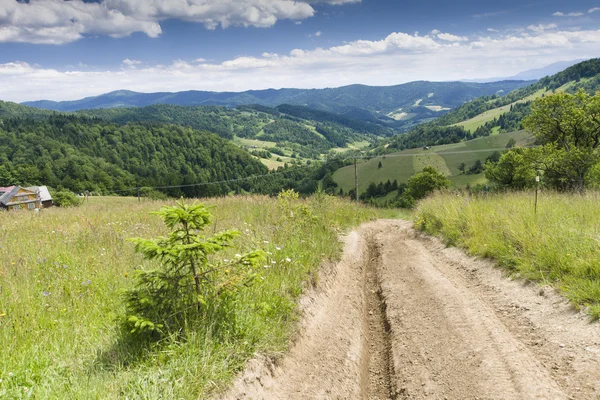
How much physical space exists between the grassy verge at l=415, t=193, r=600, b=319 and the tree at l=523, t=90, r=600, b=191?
60.5 ft

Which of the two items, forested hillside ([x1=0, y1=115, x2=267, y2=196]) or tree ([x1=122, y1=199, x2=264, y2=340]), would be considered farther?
forested hillside ([x1=0, y1=115, x2=267, y2=196])

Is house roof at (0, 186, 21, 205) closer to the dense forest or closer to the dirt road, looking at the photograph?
the dense forest

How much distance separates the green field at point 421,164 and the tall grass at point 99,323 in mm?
124388

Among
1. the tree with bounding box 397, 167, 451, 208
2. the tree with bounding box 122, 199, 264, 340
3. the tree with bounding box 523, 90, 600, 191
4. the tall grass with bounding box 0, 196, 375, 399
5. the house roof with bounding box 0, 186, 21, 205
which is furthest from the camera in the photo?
the house roof with bounding box 0, 186, 21, 205

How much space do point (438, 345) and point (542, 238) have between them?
3.63m

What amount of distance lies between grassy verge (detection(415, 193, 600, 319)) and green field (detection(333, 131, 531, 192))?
11650 centimetres

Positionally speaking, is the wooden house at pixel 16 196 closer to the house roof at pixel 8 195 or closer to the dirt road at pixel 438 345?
the house roof at pixel 8 195

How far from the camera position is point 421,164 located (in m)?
140

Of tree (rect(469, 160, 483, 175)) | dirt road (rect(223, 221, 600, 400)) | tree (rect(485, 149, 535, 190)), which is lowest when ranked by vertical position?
tree (rect(469, 160, 483, 175))

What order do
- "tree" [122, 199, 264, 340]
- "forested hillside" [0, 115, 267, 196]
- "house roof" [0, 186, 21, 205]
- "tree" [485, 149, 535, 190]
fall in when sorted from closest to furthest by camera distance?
1. "tree" [122, 199, 264, 340]
2. "tree" [485, 149, 535, 190]
3. "house roof" [0, 186, 21, 205]
4. "forested hillside" [0, 115, 267, 196]

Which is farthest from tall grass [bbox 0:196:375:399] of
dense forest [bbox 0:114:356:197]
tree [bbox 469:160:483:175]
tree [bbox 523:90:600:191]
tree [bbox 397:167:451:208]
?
tree [bbox 469:160:483:175]

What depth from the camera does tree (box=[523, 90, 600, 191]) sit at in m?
24.9

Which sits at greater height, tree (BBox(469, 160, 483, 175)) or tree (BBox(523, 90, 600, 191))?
tree (BBox(523, 90, 600, 191))

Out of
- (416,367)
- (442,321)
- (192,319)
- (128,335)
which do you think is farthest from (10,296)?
(442,321)
